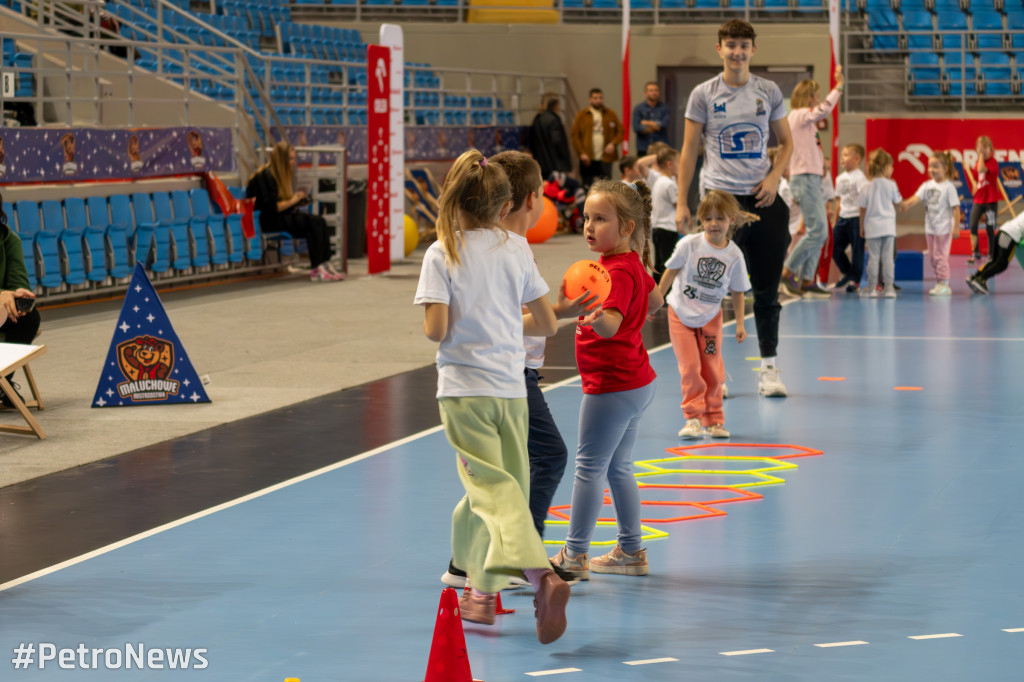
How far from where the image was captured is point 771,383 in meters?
9.70

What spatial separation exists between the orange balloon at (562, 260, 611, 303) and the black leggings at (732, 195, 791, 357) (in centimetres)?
413

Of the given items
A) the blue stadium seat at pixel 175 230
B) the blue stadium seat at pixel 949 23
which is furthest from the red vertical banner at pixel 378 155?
the blue stadium seat at pixel 949 23

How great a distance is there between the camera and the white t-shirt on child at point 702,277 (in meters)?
8.52

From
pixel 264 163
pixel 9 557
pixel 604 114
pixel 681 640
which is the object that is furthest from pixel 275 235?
pixel 681 640

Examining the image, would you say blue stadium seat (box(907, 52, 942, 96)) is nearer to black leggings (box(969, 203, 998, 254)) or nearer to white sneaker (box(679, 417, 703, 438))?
black leggings (box(969, 203, 998, 254))

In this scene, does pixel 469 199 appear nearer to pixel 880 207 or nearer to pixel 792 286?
pixel 880 207

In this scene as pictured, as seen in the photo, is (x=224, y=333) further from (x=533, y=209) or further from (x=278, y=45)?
(x=278, y=45)

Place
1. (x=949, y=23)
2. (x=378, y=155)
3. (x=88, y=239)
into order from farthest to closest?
1. (x=949, y=23)
2. (x=378, y=155)
3. (x=88, y=239)

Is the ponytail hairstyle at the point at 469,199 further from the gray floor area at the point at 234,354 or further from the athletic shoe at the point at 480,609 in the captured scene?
the gray floor area at the point at 234,354

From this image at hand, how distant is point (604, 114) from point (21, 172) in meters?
15.2

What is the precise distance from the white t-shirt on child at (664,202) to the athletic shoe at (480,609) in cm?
917

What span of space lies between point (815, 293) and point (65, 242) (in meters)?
8.24

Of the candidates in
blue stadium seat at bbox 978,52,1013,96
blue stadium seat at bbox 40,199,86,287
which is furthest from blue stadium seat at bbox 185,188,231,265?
blue stadium seat at bbox 978,52,1013,96

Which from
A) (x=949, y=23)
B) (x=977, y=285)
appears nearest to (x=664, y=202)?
(x=977, y=285)
